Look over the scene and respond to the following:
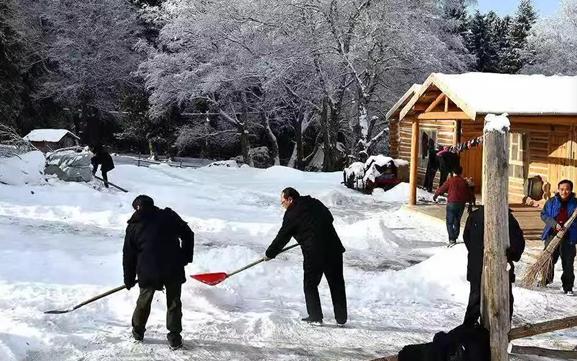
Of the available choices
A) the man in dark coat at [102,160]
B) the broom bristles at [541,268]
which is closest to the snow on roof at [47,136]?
the man in dark coat at [102,160]

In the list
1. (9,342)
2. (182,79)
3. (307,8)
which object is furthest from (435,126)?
(9,342)

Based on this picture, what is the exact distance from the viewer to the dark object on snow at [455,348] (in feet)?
13.9

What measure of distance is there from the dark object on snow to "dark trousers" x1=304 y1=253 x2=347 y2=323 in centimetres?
246

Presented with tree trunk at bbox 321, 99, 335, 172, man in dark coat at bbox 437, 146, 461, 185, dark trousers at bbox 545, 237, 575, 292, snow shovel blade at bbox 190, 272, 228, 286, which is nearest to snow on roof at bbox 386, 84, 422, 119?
man in dark coat at bbox 437, 146, 461, 185

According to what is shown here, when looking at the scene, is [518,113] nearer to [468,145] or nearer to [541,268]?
[468,145]

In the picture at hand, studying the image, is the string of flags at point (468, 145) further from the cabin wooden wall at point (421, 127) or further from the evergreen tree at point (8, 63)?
the evergreen tree at point (8, 63)

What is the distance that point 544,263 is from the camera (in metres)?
8.85

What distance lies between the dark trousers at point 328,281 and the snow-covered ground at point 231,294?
195mm

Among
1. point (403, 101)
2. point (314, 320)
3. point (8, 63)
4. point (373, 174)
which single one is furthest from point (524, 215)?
point (8, 63)

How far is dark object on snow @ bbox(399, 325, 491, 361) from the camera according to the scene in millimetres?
4246

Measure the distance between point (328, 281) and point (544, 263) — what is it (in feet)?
12.1

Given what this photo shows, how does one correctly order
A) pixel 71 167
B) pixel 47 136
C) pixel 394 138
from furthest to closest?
pixel 47 136
pixel 394 138
pixel 71 167

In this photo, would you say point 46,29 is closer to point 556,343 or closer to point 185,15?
point 185,15

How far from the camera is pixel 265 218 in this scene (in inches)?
624
